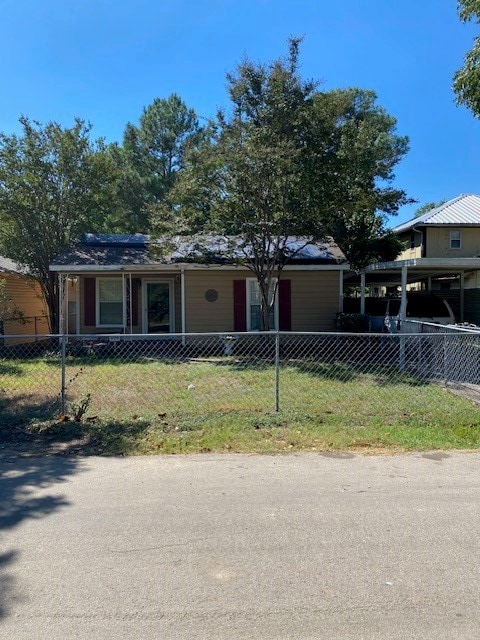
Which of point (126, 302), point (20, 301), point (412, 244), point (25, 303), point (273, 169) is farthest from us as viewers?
point (412, 244)

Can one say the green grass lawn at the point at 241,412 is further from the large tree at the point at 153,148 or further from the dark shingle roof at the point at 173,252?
the large tree at the point at 153,148

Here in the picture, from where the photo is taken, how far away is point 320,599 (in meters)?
2.83

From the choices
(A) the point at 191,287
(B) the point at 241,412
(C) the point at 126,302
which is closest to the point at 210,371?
(B) the point at 241,412

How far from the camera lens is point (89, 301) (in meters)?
17.0

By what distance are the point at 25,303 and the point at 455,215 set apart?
2093cm

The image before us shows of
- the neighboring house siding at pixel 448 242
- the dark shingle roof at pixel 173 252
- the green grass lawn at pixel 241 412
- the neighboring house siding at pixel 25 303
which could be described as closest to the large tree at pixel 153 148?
the neighboring house siding at pixel 25 303

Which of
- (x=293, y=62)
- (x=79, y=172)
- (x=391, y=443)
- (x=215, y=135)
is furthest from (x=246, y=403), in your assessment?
(x=79, y=172)

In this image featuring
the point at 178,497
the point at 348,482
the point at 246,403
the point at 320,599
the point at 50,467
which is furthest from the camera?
the point at 246,403

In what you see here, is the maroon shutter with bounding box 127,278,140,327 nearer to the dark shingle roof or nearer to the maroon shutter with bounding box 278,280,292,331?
the dark shingle roof

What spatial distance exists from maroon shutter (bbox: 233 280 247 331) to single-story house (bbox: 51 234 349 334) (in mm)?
32

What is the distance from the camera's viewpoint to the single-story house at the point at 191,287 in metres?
15.2

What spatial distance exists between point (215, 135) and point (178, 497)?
1125 centimetres

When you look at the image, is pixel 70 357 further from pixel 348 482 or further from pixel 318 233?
pixel 348 482

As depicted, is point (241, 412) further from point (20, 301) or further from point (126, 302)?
point (20, 301)
